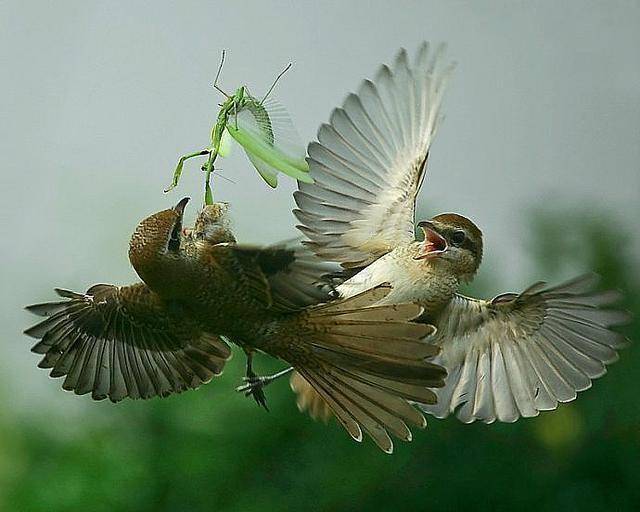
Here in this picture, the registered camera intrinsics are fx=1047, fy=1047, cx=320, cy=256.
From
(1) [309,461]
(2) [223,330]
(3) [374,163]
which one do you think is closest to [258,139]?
(2) [223,330]

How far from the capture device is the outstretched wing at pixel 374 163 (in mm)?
833

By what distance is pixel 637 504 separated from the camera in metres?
1.61

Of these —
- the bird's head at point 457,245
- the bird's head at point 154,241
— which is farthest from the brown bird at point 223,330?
the bird's head at point 457,245

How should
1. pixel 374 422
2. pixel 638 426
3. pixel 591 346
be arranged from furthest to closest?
pixel 638 426
pixel 591 346
pixel 374 422

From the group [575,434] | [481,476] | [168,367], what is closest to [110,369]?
[168,367]

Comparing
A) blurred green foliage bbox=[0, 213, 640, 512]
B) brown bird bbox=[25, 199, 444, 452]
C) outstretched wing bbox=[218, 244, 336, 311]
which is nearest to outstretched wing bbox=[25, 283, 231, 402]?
brown bird bbox=[25, 199, 444, 452]

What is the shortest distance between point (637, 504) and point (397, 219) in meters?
0.97

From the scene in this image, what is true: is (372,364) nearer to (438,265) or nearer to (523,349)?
(438,265)

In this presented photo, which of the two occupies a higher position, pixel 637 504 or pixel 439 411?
pixel 439 411

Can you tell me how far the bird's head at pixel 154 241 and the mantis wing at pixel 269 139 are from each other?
0.06 metres

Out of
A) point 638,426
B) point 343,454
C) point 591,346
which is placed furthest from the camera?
point 638,426

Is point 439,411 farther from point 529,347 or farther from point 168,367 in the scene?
point 168,367

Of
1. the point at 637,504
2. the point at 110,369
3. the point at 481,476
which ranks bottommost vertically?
the point at 637,504

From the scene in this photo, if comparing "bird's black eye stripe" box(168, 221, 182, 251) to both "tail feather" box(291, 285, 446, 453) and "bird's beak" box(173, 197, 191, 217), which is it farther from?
"tail feather" box(291, 285, 446, 453)
